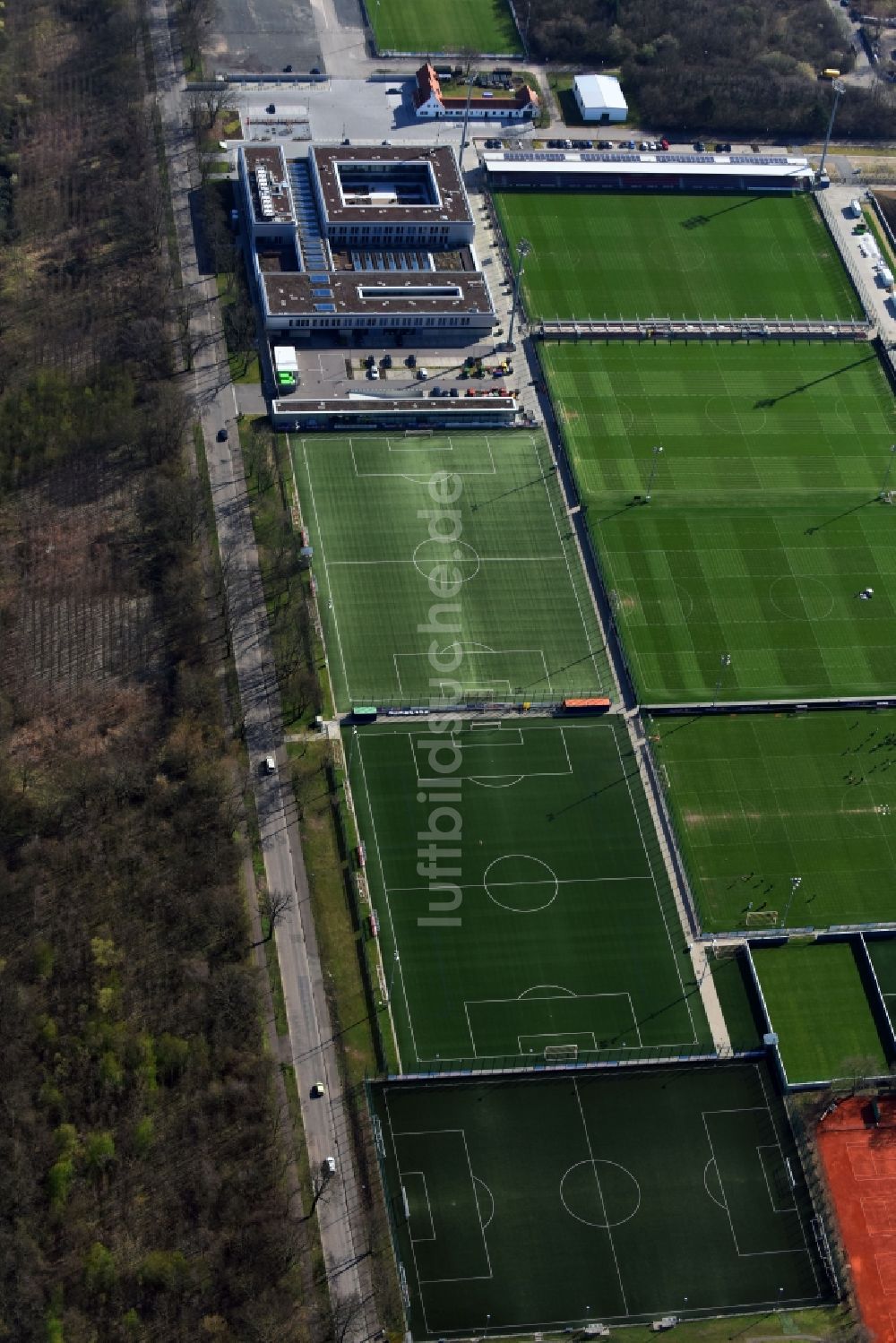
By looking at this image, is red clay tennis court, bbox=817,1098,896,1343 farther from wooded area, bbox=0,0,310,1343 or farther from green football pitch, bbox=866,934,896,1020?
wooded area, bbox=0,0,310,1343

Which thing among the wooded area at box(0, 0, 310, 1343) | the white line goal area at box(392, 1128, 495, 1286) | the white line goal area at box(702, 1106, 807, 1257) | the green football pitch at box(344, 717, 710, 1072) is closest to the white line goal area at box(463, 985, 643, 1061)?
the green football pitch at box(344, 717, 710, 1072)

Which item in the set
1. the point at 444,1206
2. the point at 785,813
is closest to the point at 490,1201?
the point at 444,1206

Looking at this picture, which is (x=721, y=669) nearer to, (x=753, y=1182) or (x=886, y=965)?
(x=886, y=965)

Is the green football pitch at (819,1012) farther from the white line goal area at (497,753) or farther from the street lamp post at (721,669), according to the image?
the street lamp post at (721,669)

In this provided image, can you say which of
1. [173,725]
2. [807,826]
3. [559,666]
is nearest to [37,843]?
[173,725]

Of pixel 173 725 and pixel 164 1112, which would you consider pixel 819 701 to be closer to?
pixel 173 725
